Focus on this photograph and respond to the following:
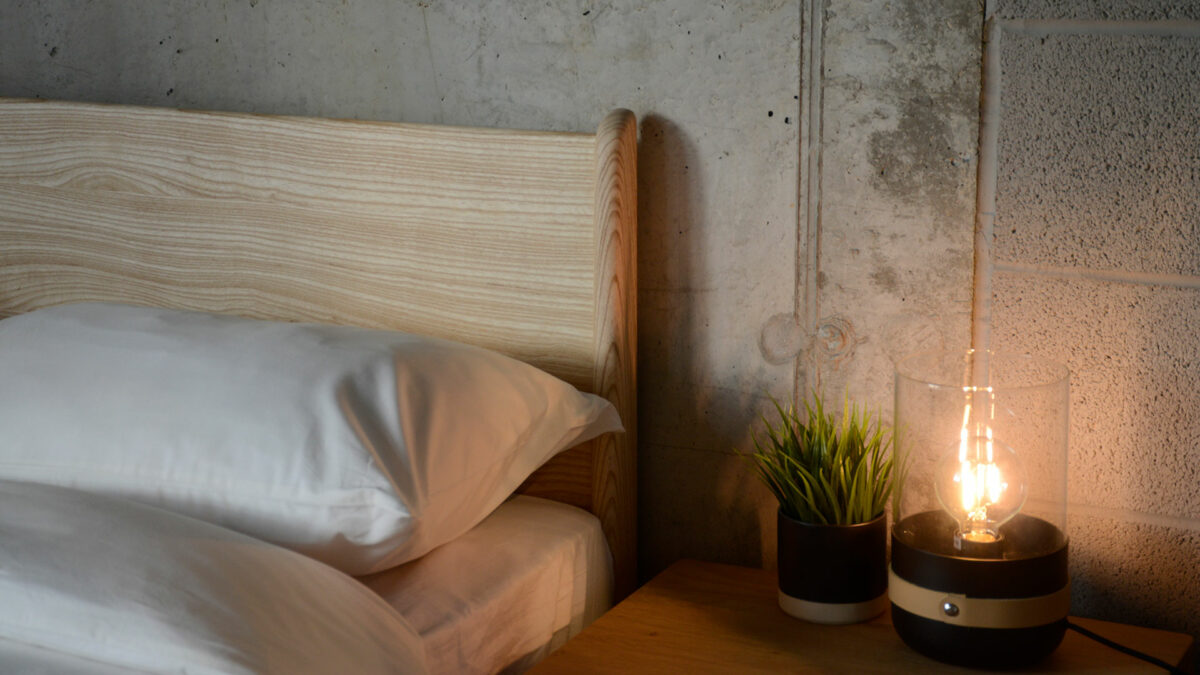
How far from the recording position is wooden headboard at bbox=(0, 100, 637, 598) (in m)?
1.33

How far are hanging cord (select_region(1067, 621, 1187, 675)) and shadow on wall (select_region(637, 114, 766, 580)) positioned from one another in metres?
0.40

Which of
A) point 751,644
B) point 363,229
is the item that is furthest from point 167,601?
point 363,229

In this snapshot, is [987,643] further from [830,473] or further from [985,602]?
[830,473]

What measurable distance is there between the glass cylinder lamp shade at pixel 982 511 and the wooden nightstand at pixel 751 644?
5 centimetres

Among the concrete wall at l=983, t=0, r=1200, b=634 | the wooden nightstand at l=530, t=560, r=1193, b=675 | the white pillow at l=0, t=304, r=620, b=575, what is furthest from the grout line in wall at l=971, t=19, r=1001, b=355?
the white pillow at l=0, t=304, r=620, b=575

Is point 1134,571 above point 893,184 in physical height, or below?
below

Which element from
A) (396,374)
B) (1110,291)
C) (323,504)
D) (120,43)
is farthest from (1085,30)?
(120,43)

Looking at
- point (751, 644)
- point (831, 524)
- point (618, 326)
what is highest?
point (618, 326)

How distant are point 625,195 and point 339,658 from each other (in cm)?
66

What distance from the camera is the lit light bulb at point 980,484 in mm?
1097

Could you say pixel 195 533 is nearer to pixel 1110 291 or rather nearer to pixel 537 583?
pixel 537 583

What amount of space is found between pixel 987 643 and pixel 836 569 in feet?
0.58

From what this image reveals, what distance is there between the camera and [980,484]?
3.59 feet

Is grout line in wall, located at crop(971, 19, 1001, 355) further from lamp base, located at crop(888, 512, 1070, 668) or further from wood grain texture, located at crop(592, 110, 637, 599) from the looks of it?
wood grain texture, located at crop(592, 110, 637, 599)
